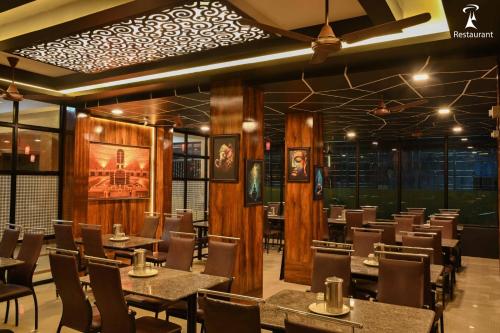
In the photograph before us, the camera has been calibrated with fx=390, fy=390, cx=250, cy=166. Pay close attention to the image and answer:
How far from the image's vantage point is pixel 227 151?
15.3ft

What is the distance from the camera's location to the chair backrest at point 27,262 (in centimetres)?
404

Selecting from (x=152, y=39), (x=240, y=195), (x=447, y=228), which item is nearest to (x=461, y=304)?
(x=447, y=228)

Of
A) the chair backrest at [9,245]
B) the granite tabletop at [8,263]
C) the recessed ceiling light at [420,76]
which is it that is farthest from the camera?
the chair backrest at [9,245]

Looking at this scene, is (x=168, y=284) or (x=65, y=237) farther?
(x=65, y=237)

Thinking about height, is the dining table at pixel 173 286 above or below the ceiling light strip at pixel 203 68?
below

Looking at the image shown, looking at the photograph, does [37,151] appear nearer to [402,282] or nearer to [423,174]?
[402,282]

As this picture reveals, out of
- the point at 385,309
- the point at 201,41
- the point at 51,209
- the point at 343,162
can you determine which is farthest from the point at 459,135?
the point at 51,209

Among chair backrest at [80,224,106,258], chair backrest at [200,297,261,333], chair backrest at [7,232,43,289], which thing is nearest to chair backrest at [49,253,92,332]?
chair backrest at [7,232,43,289]

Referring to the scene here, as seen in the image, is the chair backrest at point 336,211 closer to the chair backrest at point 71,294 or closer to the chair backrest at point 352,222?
the chair backrest at point 352,222

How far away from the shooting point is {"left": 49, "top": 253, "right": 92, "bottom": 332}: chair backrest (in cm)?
296

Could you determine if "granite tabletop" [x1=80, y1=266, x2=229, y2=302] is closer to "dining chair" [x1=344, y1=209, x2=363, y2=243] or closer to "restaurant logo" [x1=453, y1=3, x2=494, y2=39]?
"restaurant logo" [x1=453, y1=3, x2=494, y2=39]

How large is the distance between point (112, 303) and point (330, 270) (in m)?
1.75

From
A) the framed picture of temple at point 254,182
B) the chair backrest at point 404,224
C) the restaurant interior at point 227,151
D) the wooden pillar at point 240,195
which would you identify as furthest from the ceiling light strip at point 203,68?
the chair backrest at point 404,224

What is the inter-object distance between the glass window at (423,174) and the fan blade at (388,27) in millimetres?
7765
